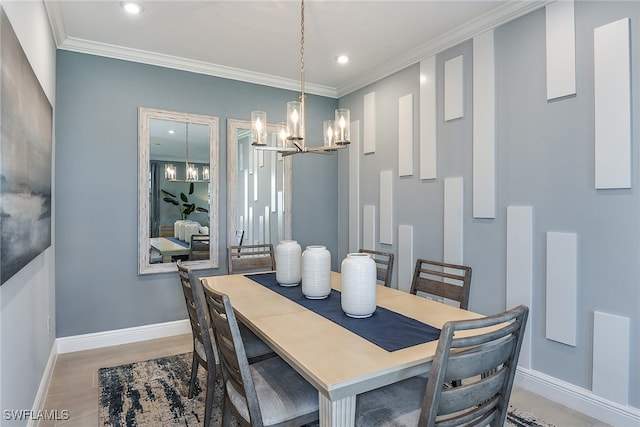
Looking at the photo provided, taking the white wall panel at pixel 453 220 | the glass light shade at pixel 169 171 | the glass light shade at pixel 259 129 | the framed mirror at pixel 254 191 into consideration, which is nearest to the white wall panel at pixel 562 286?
the white wall panel at pixel 453 220

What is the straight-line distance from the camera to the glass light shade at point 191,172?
11.9ft

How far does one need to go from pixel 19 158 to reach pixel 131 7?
1.62 m

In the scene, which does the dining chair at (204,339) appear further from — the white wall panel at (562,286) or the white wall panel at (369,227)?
the white wall panel at (369,227)

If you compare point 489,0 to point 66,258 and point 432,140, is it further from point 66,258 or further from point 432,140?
point 66,258

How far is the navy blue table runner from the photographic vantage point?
144 cm

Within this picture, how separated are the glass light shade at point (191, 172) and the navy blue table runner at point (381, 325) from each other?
6.80 ft

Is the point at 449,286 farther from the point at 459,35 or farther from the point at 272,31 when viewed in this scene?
the point at 272,31

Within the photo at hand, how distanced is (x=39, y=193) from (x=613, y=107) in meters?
3.36

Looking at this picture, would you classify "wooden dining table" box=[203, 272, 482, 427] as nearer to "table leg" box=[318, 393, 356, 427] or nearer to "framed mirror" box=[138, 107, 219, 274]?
"table leg" box=[318, 393, 356, 427]

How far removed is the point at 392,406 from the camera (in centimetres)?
145

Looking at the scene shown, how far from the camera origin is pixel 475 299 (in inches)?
114

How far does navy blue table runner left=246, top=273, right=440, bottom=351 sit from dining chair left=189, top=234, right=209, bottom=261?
1.89 m

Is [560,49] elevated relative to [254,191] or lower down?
elevated

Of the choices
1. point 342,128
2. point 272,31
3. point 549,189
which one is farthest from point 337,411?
point 272,31
